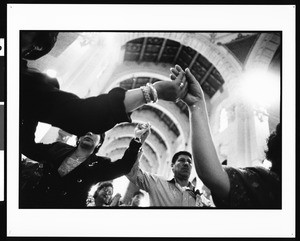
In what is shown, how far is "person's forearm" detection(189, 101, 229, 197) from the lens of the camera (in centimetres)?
141

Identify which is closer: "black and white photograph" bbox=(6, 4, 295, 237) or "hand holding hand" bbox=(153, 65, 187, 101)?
"hand holding hand" bbox=(153, 65, 187, 101)

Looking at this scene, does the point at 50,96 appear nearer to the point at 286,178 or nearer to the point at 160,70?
the point at 286,178

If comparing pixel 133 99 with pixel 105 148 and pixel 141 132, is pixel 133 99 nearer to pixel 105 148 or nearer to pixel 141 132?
pixel 141 132

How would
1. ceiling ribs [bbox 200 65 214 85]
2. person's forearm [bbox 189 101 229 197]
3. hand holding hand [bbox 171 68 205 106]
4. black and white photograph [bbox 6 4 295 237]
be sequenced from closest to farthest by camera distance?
1. person's forearm [bbox 189 101 229 197]
2. hand holding hand [bbox 171 68 205 106]
3. black and white photograph [bbox 6 4 295 237]
4. ceiling ribs [bbox 200 65 214 85]

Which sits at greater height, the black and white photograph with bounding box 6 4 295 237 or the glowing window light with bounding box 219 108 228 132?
the glowing window light with bounding box 219 108 228 132

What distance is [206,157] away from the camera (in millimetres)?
1406

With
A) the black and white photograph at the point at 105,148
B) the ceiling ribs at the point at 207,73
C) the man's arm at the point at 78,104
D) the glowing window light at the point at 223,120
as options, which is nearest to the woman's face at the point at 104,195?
the black and white photograph at the point at 105,148

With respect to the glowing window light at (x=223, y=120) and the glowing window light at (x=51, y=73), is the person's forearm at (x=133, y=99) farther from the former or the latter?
the glowing window light at (x=223, y=120)

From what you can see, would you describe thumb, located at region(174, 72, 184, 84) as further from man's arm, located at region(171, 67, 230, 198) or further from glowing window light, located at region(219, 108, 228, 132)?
glowing window light, located at region(219, 108, 228, 132)

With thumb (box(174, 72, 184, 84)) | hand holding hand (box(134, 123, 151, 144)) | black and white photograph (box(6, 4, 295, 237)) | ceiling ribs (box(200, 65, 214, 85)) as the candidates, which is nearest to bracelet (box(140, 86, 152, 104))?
black and white photograph (box(6, 4, 295, 237))

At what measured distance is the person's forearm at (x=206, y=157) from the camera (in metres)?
1.41

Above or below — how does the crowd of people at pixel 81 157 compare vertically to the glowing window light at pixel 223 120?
below

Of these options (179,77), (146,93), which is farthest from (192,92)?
(146,93)

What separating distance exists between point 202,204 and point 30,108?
1362 millimetres
